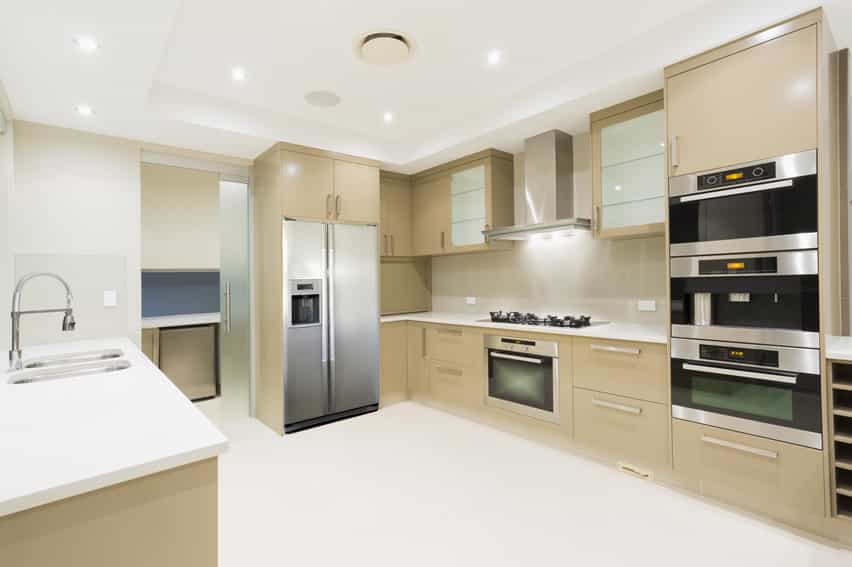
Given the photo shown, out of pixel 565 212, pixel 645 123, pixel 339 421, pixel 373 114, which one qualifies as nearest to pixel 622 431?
pixel 565 212

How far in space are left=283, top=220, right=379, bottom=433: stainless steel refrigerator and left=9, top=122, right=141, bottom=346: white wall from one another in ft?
3.78

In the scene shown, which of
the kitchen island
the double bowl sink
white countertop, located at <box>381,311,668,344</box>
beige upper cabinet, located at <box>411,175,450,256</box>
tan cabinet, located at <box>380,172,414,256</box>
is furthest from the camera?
tan cabinet, located at <box>380,172,414,256</box>

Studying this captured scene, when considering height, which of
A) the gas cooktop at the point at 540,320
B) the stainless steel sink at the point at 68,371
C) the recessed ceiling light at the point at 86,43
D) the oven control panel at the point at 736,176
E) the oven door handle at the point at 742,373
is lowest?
the oven door handle at the point at 742,373

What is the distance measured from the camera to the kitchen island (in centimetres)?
83

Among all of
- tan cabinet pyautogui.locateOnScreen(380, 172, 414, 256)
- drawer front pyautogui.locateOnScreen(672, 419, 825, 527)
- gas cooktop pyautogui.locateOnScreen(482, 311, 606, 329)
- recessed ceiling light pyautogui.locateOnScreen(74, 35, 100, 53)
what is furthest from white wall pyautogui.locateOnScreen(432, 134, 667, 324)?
recessed ceiling light pyautogui.locateOnScreen(74, 35, 100, 53)

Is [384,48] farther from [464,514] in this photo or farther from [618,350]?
[464,514]

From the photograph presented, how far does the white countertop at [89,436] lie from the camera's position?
849 mm

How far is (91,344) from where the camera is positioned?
111 inches

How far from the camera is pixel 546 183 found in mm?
3432

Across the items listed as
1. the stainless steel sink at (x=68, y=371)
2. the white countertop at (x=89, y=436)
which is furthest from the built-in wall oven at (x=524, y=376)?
the stainless steel sink at (x=68, y=371)

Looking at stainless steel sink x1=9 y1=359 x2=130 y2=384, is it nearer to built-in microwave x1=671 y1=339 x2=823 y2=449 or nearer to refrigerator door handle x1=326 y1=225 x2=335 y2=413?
refrigerator door handle x1=326 y1=225 x2=335 y2=413

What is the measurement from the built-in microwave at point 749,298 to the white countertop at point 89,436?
2.34 metres

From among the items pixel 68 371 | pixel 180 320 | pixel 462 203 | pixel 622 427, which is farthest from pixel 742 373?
pixel 180 320

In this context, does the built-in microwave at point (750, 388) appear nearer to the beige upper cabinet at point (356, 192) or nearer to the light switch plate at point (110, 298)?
the beige upper cabinet at point (356, 192)
